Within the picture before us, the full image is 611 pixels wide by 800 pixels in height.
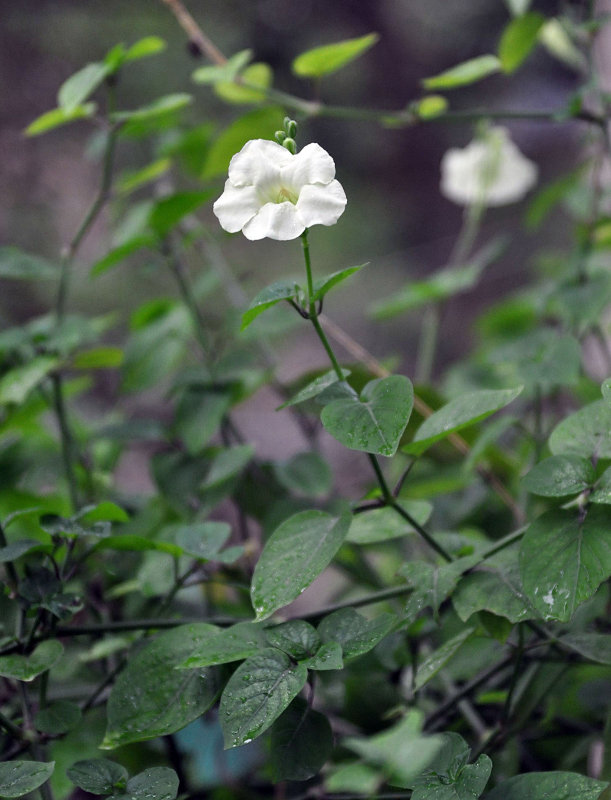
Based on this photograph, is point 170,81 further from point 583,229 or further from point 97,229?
point 583,229

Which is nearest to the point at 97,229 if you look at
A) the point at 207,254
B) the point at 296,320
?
the point at 207,254

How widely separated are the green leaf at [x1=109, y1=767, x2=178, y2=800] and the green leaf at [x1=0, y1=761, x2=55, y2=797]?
0.11 ft

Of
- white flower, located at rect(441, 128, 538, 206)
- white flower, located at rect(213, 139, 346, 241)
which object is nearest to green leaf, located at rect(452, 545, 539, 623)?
white flower, located at rect(213, 139, 346, 241)

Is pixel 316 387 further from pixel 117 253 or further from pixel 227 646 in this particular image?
pixel 117 253

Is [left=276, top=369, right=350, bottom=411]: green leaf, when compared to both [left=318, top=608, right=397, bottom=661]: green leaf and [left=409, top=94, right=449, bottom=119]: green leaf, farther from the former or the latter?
[left=409, top=94, right=449, bottom=119]: green leaf

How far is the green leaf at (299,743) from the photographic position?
358mm

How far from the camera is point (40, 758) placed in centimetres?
40

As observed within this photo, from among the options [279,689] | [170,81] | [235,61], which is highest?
[170,81]

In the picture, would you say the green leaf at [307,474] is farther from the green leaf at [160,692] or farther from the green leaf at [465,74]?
the green leaf at [465,74]

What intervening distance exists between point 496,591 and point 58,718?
252 mm

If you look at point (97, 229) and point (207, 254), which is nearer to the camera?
point (207, 254)

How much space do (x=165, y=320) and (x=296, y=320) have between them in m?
0.15

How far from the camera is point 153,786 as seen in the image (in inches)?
13.4

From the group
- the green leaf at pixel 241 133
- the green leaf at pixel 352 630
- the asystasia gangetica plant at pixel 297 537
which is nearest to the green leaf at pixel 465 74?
the asystasia gangetica plant at pixel 297 537
